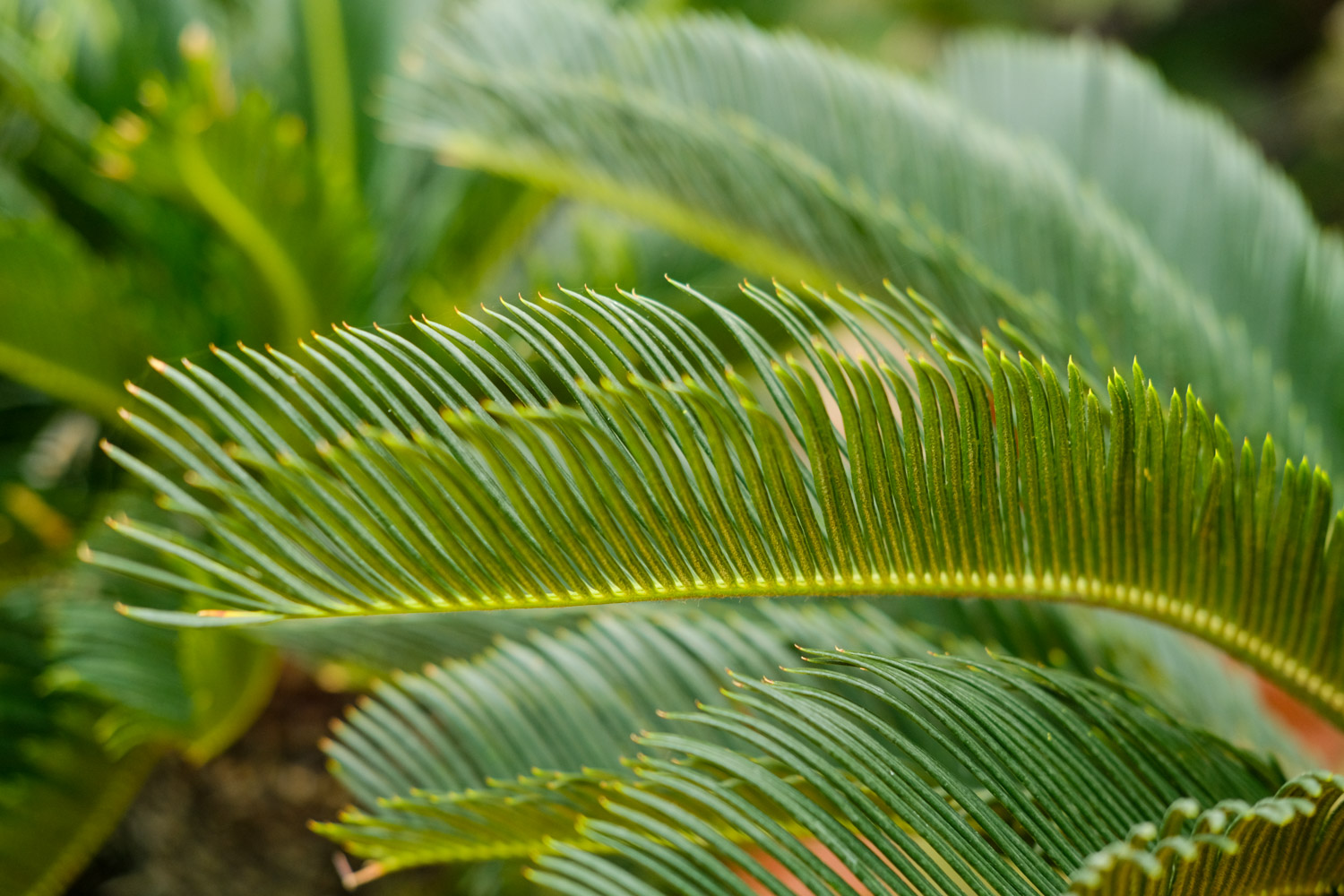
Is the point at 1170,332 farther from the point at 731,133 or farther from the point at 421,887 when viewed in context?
the point at 421,887

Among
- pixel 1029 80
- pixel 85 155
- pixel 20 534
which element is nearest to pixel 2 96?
pixel 85 155

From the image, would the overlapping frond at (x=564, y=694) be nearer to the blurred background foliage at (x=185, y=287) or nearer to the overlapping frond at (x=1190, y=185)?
the blurred background foliage at (x=185, y=287)

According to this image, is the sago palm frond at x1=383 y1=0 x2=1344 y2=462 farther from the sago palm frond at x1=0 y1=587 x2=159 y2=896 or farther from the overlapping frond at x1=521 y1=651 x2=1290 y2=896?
the sago palm frond at x1=0 y1=587 x2=159 y2=896

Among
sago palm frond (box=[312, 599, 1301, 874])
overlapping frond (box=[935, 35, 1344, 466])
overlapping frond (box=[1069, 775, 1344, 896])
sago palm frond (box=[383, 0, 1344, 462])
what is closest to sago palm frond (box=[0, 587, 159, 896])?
sago palm frond (box=[312, 599, 1301, 874])

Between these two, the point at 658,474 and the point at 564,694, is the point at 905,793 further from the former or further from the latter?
the point at 564,694

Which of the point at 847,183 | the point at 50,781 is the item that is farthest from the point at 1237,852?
the point at 50,781

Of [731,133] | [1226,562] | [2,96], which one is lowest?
[1226,562]
